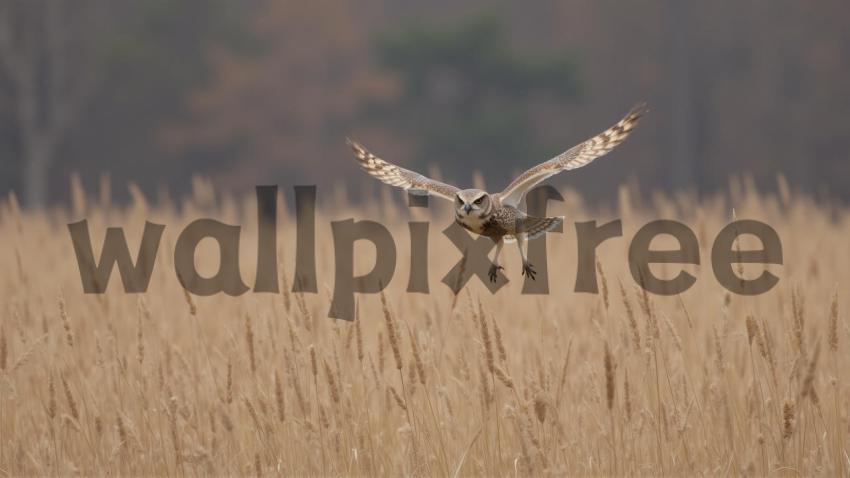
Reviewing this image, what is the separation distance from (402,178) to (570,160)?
581 millimetres

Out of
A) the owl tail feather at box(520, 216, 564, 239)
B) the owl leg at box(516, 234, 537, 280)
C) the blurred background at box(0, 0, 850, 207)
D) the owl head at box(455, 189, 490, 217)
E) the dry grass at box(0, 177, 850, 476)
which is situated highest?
the blurred background at box(0, 0, 850, 207)

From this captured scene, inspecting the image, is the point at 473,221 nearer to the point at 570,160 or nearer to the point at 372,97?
the point at 570,160

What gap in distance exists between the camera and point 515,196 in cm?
331

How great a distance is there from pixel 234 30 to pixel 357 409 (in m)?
18.7

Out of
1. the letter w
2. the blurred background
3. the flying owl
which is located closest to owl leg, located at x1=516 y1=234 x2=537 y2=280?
the flying owl

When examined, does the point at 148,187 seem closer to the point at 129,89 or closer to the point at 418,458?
the point at 129,89

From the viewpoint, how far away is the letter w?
12.1ft

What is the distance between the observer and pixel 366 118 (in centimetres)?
2258

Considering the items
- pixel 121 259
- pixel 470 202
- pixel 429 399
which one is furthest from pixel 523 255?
pixel 121 259

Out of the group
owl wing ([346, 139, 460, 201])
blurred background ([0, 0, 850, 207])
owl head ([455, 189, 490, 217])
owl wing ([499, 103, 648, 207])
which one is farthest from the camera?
blurred background ([0, 0, 850, 207])

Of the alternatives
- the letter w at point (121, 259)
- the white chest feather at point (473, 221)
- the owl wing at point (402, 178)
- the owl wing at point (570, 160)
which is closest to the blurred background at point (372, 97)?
the letter w at point (121, 259)

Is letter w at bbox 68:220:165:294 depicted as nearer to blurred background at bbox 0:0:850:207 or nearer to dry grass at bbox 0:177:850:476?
dry grass at bbox 0:177:850:476

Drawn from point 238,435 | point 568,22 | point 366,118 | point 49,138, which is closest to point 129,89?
point 49,138

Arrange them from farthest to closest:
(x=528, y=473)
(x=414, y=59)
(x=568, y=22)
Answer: (x=568, y=22) < (x=414, y=59) < (x=528, y=473)
